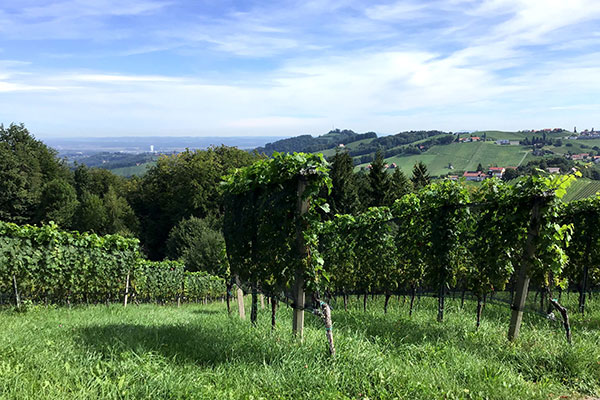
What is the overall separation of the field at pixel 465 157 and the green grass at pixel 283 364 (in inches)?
4266

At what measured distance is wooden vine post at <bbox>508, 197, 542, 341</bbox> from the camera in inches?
211

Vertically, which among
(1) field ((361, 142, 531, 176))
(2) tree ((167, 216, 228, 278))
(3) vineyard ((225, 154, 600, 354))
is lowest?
(2) tree ((167, 216, 228, 278))

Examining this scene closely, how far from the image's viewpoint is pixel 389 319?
22.7 ft

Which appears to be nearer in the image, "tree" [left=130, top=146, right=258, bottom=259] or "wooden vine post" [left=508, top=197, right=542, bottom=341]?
"wooden vine post" [left=508, top=197, right=542, bottom=341]

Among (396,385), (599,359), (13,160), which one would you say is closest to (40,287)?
(396,385)

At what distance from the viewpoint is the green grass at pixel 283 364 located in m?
3.83

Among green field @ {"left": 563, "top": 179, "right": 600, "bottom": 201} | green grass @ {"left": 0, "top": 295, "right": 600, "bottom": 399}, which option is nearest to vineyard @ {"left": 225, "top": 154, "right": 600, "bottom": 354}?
green grass @ {"left": 0, "top": 295, "right": 600, "bottom": 399}

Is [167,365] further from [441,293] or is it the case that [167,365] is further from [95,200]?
[95,200]

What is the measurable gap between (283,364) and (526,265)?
3.84 m

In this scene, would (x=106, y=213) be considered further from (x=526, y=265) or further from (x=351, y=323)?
(x=526, y=265)

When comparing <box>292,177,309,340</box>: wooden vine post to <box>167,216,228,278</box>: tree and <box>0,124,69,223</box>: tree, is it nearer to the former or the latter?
<box>167,216,228,278</box>: tree

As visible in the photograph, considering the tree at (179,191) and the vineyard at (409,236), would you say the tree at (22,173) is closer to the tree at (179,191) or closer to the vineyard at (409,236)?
the tree at (179,191)

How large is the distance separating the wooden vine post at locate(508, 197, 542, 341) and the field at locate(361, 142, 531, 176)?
10759 cm

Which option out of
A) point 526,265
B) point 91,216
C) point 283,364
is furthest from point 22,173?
point 526,265
